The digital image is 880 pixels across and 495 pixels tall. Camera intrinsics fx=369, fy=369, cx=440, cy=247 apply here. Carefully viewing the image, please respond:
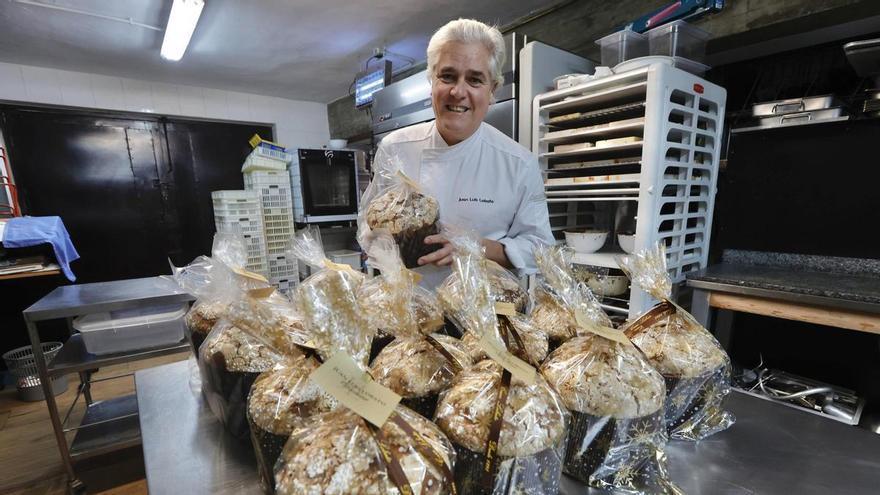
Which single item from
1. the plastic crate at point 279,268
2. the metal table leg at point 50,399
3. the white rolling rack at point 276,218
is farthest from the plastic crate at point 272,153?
the metal table leg at point 50,399

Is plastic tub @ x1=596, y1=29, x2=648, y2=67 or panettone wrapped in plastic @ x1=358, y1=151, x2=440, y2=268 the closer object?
panettone wrapped in plastic @ x1=358, y1=151, x2=440, y2=268

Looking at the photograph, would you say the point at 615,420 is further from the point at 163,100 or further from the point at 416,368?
the point at 163,100

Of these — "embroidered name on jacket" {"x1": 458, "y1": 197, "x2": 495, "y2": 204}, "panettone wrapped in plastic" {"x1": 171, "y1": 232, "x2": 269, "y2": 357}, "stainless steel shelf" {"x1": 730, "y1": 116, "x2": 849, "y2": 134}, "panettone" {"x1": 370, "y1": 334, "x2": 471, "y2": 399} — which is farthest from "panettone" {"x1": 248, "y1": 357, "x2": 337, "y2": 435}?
"stainless steel shelf" {"x1": 730, "y1": 116, "x2": 849, "y2": 134}

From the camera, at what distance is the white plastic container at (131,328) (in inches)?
64.7

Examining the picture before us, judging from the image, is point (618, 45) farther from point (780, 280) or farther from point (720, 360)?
point (720, 360)

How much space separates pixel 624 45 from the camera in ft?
5.54

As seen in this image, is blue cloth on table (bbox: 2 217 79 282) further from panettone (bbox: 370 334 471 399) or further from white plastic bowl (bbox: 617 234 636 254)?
white plastic bowl (bbox: 617 234 636 254)

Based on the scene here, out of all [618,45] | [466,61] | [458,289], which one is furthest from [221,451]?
[618,45]

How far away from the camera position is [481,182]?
1.41 meters

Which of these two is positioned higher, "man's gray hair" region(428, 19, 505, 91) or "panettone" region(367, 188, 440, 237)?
"man's gray hair" region(428, 19, 505, 91)

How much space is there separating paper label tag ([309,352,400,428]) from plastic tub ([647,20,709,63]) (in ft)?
6.01

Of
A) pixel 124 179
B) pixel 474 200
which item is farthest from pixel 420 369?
pixel 124 179

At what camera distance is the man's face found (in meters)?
1.17

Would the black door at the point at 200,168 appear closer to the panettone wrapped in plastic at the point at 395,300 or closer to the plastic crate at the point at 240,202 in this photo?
the plastic crate at the point at 240,202
